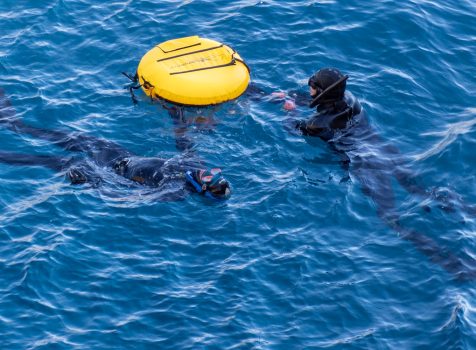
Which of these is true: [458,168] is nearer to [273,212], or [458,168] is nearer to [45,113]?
[273,212]

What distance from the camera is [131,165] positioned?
1457 centimetres

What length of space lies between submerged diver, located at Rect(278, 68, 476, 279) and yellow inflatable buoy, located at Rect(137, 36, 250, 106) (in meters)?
1.54

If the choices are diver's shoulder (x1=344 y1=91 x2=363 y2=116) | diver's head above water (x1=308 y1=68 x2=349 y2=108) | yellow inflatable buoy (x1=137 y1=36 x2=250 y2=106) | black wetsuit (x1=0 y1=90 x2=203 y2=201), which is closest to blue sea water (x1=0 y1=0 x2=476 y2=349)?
black wetsuit (x1=0 y1=90 x2=203 y2=201)

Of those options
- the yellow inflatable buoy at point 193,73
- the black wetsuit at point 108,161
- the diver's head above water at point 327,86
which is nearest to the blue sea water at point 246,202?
the black wetsuit at point 108,161

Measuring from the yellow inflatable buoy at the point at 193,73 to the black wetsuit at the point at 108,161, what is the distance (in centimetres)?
57

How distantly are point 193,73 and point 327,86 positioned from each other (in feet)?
9.12

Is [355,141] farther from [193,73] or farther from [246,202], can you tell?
[193,73]

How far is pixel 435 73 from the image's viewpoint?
1777 cm

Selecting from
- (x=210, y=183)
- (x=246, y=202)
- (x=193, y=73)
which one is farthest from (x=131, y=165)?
(x=193, y=73)

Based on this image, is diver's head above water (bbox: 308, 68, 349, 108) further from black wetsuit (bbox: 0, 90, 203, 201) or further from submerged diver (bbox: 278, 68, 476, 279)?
black wetsuit (bbox: 0, 90, 203, 201)

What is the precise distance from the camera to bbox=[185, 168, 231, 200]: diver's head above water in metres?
13.7

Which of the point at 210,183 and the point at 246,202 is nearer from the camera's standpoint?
the point at 210,183

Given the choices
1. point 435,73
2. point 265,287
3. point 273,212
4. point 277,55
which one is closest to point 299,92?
point 277,55

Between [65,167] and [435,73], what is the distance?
8.23 metres
